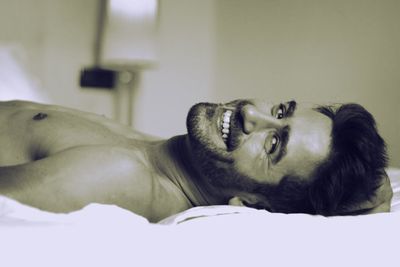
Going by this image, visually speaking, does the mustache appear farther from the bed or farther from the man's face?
the bed

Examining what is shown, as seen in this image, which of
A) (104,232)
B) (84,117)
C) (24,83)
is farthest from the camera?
(24,83)

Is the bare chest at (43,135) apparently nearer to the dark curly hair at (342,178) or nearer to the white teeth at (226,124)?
the white teeth at (226,124)

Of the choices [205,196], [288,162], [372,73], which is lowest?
[205,196]

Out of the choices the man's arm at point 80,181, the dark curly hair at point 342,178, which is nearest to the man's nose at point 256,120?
the dark curly hair at point 342,178

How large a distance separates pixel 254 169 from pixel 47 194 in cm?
49

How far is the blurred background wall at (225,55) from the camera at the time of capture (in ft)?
7.49

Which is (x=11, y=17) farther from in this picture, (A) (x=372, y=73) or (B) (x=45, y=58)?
(A) (x=372, y=73)

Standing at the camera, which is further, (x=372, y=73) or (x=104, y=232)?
(x=372, y=73)

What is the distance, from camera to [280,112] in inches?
50.8

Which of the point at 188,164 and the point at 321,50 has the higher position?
the point at 321,50

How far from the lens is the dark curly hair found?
3.87ft

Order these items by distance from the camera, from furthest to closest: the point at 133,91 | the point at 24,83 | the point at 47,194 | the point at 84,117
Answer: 1. the point at 133,91
2. the point at 24,83
3. the point at 84,117
4. the point at 47,194

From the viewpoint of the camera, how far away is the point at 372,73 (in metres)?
2.29

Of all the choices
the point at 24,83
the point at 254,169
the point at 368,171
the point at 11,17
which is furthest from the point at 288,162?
the point at 11,17
